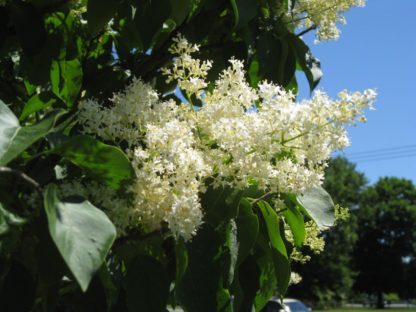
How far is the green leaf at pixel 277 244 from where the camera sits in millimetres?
1235

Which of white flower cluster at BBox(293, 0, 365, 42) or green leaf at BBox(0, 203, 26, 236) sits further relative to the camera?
white flower cluster at BBox(293, 0, 365, 42)

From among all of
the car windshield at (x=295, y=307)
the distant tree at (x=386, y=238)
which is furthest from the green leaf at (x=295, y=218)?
the distant tree at (x=386, y=238)

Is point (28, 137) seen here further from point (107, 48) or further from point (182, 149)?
point (107, 48)

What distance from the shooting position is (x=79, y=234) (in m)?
0.74

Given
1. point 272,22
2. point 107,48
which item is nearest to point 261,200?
point 272,22

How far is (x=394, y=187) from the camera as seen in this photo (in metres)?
51.8

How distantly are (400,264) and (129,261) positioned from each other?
5279cm

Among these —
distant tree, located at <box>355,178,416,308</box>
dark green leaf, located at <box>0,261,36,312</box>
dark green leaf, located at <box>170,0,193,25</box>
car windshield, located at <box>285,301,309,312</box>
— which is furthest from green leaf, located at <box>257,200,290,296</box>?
distant tree, located at <box>355,178,416,308</box>

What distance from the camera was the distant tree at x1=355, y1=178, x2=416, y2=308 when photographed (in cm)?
4947

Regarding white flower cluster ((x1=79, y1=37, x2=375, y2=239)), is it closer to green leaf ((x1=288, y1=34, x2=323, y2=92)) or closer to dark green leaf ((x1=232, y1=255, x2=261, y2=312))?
dark green leaf ((x1=232, y1=255, x2=261, y2=312))

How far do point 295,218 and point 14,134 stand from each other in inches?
28.5

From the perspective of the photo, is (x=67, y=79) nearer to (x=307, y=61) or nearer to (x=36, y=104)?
(x=36, y=104)

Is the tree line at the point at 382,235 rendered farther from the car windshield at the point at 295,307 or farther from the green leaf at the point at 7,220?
the green leaf at the point at 7,220

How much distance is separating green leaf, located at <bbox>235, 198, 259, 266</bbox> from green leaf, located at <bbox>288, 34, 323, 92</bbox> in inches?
35.7
